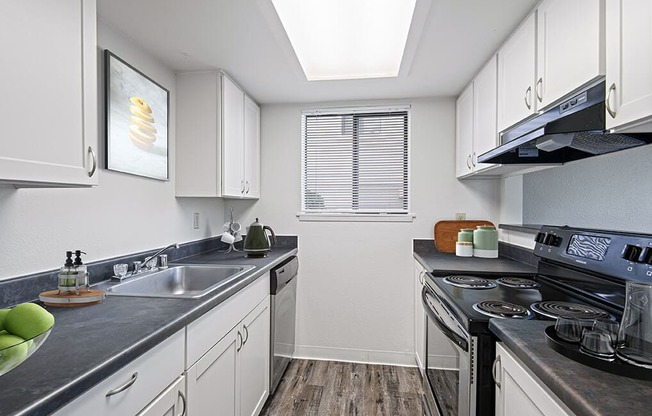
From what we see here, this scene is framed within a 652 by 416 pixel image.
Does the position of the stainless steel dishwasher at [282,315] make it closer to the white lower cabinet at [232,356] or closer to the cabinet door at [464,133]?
the white lower cabinet at [232,356]

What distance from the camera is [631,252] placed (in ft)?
3.96

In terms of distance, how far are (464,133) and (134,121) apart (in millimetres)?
2243

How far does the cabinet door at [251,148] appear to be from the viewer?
8.99 feet

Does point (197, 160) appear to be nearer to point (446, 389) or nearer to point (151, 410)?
point (151, 410)

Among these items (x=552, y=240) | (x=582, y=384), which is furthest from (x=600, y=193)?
(x=582, y=384)

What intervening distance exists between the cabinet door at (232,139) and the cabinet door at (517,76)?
1.74m

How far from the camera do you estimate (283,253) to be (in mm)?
2682

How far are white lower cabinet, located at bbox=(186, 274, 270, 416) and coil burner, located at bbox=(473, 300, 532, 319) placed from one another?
3.55ft

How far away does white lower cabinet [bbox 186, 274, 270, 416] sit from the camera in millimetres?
1307

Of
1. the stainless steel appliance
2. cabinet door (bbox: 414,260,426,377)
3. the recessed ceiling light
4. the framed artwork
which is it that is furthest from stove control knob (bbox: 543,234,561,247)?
the framed artwork

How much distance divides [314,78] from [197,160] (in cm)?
103

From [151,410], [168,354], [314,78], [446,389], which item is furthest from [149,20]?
[446,389]

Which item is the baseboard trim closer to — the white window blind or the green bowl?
the white window blind

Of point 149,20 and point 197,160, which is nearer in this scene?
point 149,20
